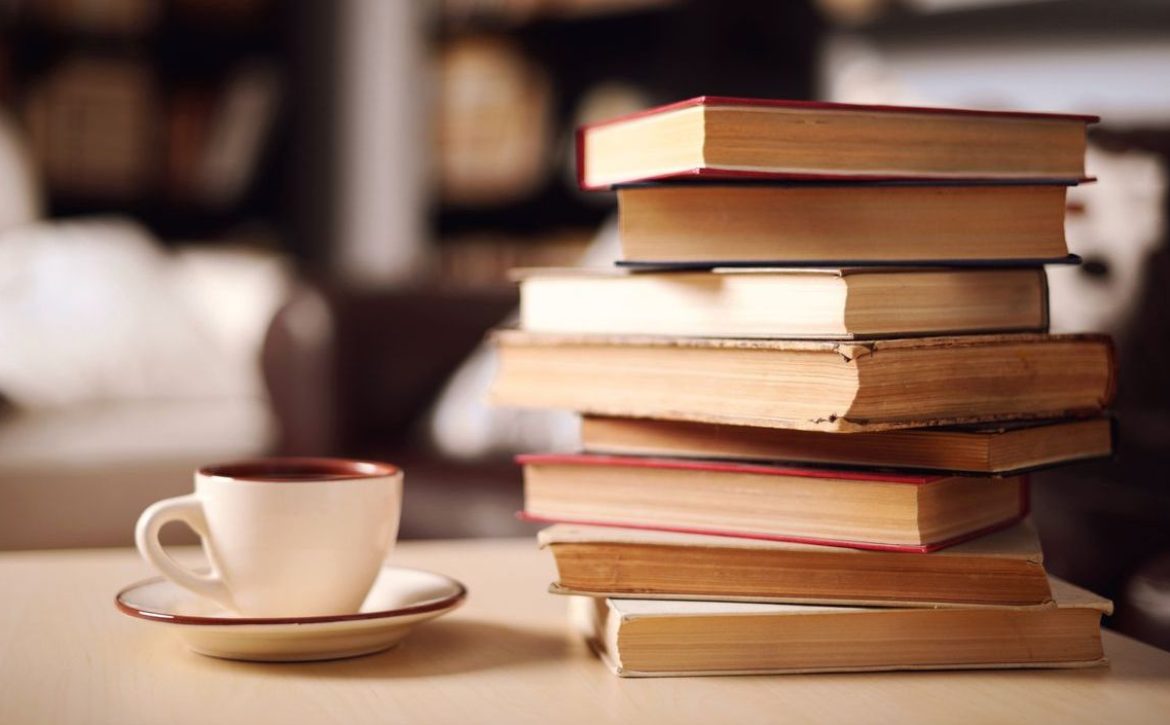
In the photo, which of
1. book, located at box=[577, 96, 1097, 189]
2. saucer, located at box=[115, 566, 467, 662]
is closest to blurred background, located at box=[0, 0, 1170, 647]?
book, located at box=[577, 96, 1097, 189]

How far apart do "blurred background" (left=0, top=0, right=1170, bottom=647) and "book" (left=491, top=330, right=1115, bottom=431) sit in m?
0.24

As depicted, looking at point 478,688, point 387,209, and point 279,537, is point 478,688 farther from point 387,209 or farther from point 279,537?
point 387,209

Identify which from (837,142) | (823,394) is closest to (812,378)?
(823,394)

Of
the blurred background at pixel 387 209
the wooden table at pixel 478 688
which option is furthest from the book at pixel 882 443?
the blurred background at pixel 387 209

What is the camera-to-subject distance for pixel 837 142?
2.37ft

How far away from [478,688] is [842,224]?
303mm

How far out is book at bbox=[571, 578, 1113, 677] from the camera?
70 centimetres

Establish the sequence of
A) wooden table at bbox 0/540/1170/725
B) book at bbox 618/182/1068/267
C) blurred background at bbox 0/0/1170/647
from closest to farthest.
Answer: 1. wooden table at bbox 0/540/1170/725
2. book at bbox 618/182/1068/267
3. blurred background at bbox 0/0/1170/647

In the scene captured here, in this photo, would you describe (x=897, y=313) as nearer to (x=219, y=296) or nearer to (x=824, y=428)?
(x=824, y=428)

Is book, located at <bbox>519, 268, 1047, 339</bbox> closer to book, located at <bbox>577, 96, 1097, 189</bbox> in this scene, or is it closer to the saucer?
book, located at <bbox>577, 96, 1097, 189</bbox>

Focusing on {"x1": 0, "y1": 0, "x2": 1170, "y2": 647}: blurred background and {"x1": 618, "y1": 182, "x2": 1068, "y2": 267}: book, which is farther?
{"x1": 0, "y1": 0, "x2": 1170, "y2": 647}: blurred background

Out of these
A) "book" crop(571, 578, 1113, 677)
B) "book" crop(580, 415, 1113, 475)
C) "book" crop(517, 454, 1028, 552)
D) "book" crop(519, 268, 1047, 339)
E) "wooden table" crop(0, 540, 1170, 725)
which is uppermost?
"book" crop(519, 268, 1047, 339)

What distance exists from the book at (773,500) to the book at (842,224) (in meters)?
0.11

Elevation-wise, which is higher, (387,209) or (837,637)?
(387,209)
